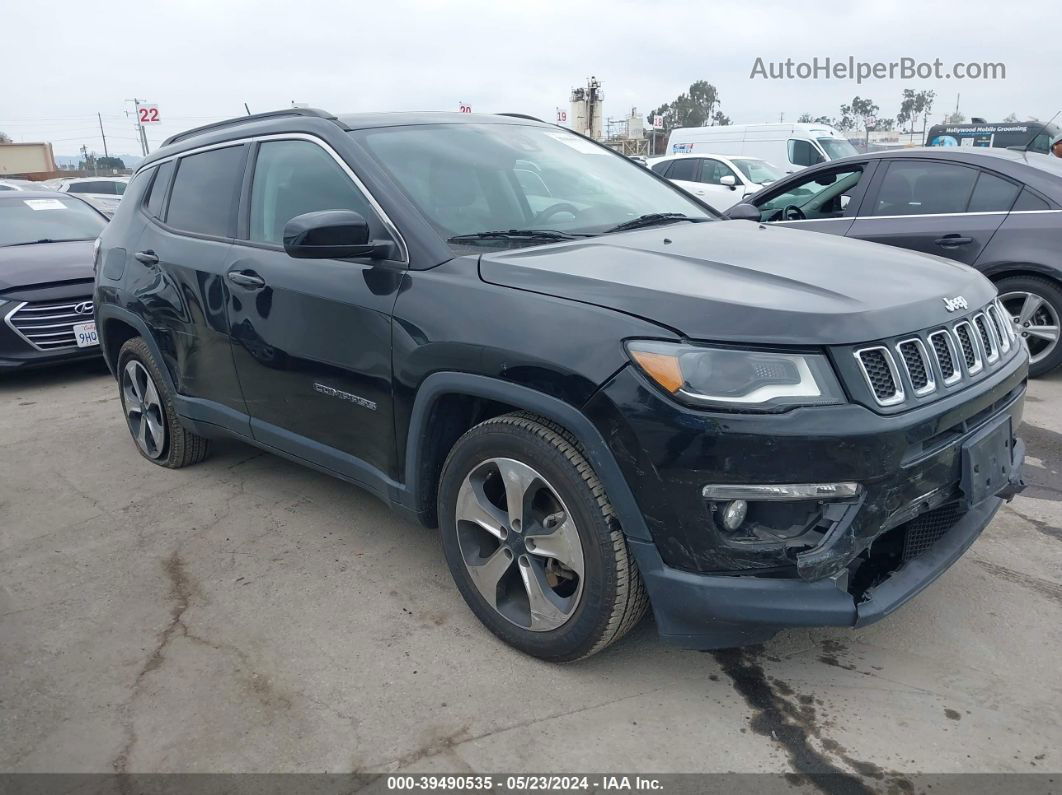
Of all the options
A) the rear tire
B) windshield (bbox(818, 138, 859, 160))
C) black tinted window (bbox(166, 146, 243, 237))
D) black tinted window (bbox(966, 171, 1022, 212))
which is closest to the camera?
black tinted window (bbox(166, 146, 243, 237))

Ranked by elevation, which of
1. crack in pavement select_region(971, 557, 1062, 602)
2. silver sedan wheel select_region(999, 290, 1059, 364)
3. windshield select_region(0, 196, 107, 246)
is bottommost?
crack in pavement select_region(971, 557, 1062, 602)

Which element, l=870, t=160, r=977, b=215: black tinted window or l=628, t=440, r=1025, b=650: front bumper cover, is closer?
l=628, t=440, r=1025, b=650: front bumper cover

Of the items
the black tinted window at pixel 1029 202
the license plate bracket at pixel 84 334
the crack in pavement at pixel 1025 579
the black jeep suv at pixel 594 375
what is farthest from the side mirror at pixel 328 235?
the black tinted window at pixel 1029 202

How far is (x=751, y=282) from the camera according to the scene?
8.07 feet

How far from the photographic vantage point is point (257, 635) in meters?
3.01

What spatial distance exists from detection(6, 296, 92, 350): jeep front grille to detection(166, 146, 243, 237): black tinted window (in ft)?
10.2

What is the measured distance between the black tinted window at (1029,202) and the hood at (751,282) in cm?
331

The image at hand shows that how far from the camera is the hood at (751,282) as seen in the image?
2215 mm

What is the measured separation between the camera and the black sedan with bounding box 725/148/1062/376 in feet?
18.5

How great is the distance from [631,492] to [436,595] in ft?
3.97

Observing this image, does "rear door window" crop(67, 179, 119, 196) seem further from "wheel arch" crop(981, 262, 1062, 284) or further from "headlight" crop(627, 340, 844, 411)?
"headlight" crop(627, 340, 844, 411)

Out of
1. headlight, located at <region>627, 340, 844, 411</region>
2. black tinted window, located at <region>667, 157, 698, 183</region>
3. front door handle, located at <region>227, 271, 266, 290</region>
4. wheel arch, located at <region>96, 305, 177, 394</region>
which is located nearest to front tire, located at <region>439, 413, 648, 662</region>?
headlight, located at <region>627, 340, 844, 411</region>

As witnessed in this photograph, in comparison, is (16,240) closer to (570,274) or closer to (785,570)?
(570,274)

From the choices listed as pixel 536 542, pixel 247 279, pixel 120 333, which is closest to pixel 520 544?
pixel 536 542
